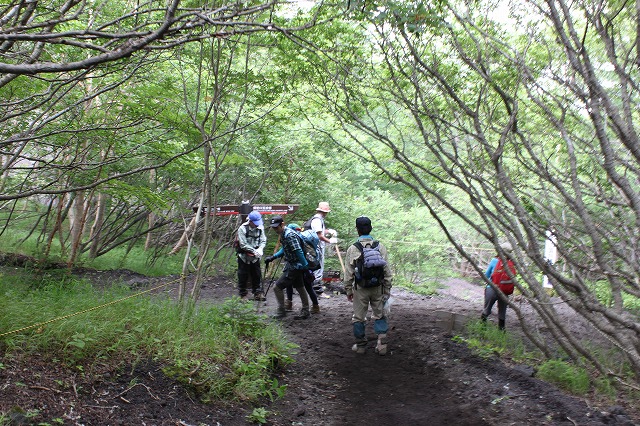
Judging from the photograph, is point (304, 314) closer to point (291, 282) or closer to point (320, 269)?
point (291, 282)

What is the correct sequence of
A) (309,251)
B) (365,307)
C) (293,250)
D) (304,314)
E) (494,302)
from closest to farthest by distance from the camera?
(365,307) → (494,302) → (293,250) → (309,251) → (304,314)

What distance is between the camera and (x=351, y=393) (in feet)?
21.2

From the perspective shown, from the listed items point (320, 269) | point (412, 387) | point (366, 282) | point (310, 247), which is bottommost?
point (412, 387)

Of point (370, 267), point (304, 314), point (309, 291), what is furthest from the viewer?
point (309, 291)

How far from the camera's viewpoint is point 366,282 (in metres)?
7.33

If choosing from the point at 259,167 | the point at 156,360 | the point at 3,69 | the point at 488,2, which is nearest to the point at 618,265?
the point at 488,2

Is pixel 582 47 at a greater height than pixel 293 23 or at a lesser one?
lesser

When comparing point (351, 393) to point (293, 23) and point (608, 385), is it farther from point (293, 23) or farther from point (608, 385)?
point (293, 23)

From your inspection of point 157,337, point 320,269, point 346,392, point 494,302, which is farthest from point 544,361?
point 320,269

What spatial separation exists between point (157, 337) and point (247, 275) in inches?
163

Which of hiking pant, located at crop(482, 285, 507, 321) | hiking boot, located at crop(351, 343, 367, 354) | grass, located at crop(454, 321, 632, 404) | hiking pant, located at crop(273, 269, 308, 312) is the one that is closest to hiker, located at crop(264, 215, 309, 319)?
hiking pant, located at crop(273, 269, 308, 312)

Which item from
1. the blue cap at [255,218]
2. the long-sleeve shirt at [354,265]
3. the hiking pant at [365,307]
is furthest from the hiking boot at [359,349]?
the blue cap at [255,218]

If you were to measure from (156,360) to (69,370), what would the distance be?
86cm

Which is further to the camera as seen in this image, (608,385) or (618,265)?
(618,265)
